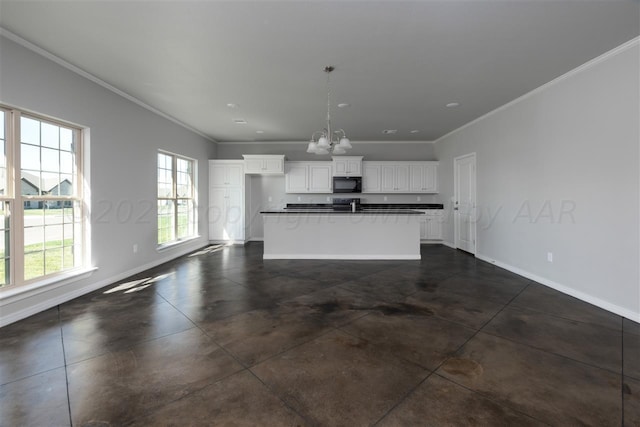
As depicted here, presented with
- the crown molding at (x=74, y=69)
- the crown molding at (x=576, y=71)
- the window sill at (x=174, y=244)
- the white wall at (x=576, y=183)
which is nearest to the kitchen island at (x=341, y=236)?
the white wall at (x=576, y=183)

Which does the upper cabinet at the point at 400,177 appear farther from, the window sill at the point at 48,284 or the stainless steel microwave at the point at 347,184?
the window sill at the point at 48,284

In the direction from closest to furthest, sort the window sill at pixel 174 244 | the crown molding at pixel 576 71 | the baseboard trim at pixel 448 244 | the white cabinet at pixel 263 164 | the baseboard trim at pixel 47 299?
the baseboard trim at pixel 47 299 < the crown molding at pixel 576 71 < the window sill at pixel 174 244 < the baseboard trim at pixel 448 244 < the white cabinet at pixel 263 164

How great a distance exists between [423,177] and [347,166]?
1995 millimetres

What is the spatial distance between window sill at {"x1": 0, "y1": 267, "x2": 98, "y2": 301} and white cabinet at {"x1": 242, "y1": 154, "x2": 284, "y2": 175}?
13.0 feet

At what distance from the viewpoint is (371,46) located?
274cm

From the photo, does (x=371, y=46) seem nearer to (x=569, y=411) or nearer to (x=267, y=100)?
(x=267, y=100)

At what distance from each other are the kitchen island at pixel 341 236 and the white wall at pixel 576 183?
5.01ft

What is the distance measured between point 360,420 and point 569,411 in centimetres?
118

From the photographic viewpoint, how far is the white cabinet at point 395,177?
7.05 metres

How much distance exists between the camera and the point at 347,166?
7.01 m

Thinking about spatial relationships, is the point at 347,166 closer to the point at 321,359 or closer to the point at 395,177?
the point at 395,177

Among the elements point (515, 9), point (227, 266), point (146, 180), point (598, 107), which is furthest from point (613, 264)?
point (146, 180)

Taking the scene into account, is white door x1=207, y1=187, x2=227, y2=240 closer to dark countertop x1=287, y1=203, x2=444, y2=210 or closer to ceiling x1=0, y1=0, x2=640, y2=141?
dark countertop x1=287, y1=203, x2=444, y2=210

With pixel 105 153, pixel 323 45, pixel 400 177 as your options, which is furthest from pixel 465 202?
pixel 105 153
